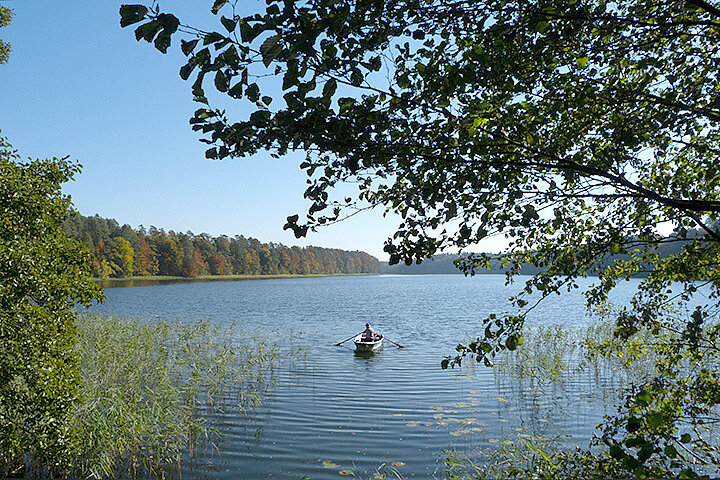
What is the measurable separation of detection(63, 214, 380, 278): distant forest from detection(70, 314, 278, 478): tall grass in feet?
178

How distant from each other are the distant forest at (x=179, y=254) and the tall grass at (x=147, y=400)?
5428cm

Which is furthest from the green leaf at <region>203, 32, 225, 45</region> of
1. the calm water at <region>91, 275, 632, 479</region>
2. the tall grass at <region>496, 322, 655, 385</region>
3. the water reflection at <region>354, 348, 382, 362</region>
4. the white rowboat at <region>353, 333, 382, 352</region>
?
the white rowboat at <region>353, 333, 382, 352</region>

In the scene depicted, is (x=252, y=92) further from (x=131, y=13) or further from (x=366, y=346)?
(x=366, y=346)

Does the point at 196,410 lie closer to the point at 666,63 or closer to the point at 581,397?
the point at 581,397

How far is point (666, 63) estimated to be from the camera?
4.18m

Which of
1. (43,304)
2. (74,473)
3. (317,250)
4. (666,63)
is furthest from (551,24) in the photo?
(317,250)

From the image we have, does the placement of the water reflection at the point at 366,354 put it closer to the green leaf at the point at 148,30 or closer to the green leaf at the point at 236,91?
the green leaf at the point at 236,91

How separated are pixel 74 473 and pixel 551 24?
9237mm

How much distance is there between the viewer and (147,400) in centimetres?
1138

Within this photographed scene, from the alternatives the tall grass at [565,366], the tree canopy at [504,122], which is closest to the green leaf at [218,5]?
the tree canopy at [504,122]

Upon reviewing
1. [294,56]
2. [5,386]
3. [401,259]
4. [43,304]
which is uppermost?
[294,56]

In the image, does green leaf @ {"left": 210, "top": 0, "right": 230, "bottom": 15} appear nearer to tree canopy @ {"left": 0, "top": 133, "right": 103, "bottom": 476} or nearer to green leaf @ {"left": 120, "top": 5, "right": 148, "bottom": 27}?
green leaf @ {"left": 120, "top": 5, "right": 148, "bottom": 27}

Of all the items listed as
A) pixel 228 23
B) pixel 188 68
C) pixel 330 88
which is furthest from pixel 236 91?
pixel 330 88

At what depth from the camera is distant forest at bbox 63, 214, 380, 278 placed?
288 feet
